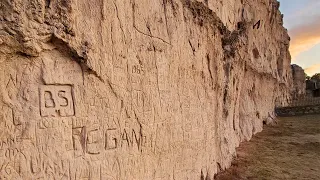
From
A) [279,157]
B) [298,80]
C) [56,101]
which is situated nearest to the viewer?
[56,101]

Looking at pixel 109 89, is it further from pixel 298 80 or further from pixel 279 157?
pixel 298 80

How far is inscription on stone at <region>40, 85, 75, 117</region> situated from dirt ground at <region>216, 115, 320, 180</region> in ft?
14.0

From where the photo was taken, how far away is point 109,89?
3678 millimetres

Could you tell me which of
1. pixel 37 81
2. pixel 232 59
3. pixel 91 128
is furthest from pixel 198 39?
pixel 37 81

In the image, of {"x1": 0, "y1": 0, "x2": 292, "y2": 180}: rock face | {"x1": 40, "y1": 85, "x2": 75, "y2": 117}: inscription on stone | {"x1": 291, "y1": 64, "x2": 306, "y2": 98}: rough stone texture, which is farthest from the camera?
{"x1": 291, "y1": 64, "x2": 306, "y2": 98}: rough stone texture

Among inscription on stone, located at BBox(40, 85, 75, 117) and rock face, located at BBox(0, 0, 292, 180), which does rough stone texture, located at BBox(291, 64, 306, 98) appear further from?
inscription on stone, located at BBox(40, 85, 75, 117)

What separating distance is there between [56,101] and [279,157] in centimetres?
756

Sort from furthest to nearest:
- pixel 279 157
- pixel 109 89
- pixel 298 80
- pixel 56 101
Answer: pixel 298 80 < pixel 279 157 < pixel 109 89 < pixel 56 101

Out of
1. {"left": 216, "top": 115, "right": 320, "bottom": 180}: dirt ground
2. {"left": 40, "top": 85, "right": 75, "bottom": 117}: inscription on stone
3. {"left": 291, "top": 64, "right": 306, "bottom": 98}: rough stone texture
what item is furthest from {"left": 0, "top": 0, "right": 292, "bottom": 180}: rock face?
{"left": 291, "top": 64, "right": 306, "bottom": 98}: rough stone texture

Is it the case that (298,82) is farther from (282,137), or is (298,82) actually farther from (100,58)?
(100,58)

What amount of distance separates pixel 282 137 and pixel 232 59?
565 cm

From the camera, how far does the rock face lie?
9.50ft

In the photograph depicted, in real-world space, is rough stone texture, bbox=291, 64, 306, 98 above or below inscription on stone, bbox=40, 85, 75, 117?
above

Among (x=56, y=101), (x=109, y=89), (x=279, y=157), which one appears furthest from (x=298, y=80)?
(x=56, y=101)
